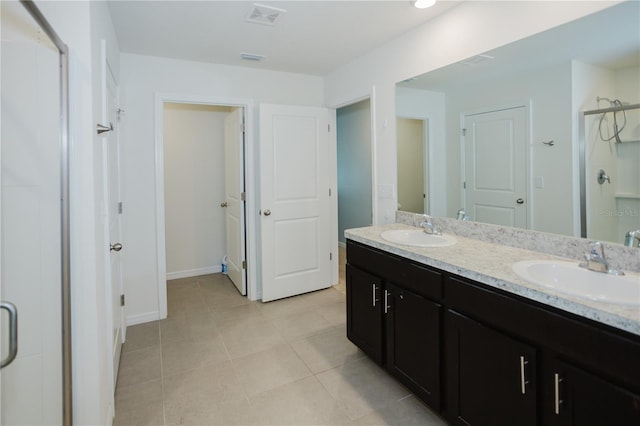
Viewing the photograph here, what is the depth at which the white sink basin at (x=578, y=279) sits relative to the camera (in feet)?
4.27

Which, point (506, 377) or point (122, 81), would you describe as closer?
point (506, 377)

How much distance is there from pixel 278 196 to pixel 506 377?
257 centimetres

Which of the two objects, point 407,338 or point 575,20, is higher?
point 575,20

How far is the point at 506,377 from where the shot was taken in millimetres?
1343

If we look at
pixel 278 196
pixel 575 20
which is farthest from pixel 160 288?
pixel 575 20

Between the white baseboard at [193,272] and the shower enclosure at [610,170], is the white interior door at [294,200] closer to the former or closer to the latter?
the white baseboard at [193,272]

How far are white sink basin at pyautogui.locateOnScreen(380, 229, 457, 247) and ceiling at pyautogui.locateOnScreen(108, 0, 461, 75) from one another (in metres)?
1.47

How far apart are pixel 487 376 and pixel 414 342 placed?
18.0 inches

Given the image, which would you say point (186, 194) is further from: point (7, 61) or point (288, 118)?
point (7, 61)

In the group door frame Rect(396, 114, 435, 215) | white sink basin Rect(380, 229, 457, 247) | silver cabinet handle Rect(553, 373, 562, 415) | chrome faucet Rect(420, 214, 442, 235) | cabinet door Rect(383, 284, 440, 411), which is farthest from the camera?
door frame Rect(396, 114, 435, 215)

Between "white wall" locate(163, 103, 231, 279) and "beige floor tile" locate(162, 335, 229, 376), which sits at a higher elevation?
"white wall" locate(163, 103, 231, 279)

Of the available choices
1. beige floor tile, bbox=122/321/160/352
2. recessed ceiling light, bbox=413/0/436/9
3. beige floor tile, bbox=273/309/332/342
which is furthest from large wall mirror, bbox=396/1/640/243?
beige floor tile, bbox=122/321/160/352

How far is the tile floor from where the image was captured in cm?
186

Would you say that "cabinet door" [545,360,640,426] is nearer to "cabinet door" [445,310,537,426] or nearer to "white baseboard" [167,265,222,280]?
"cabinet door" [445,310,537,426]
